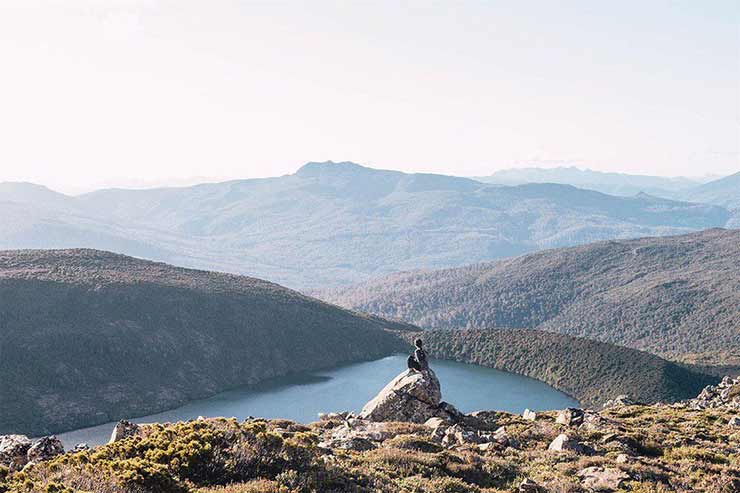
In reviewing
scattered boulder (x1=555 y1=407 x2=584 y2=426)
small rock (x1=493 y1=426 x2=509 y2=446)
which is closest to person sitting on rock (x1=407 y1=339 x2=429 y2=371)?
scattered boulder (x1=555 y1=407 x2=584 y2=426)

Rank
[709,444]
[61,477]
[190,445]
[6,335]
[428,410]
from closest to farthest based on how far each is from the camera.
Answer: [61,477], [190,445], [709,444], [428,410], [6,335]

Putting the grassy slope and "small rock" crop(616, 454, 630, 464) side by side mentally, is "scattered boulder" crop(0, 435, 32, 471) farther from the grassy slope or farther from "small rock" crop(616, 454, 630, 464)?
"small rock" crop(616, 454, 630, 464)

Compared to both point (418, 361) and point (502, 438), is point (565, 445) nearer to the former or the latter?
point (502, 438)

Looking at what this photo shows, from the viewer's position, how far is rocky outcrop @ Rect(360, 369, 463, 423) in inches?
1597

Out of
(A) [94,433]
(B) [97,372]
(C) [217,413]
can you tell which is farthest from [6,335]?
(C) [217,413]

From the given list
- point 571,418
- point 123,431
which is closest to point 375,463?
point 123,431

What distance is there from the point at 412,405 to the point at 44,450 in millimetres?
24218

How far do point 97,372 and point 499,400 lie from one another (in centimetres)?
10528

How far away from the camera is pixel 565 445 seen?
29.3 m

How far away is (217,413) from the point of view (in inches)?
5945

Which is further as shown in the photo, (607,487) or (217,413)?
(217,413)

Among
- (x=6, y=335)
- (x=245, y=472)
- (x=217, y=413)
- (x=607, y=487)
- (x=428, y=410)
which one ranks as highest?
(x=245, y=472)

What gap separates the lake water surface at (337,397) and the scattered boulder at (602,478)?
119 metres

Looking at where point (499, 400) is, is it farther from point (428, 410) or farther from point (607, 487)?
point (607, 487)
